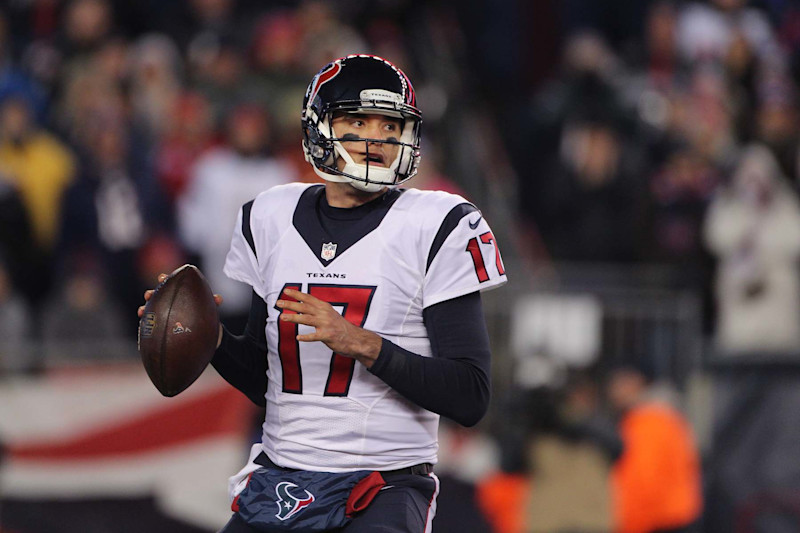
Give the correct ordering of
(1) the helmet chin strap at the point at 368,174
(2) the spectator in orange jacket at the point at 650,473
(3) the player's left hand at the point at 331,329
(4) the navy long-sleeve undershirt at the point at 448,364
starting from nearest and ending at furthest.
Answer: (3) the player's left hand at the point at 331,329
(4) the navy long-sleeve undershirt at the point at 448,364
(1) the helmet chin strap at the point at 368,174
(2) the spectator in orange jacket at the point at 650,473

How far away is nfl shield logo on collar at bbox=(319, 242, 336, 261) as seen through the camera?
4.02 m

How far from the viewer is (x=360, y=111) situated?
412 centimetres

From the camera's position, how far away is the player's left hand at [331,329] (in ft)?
12.1

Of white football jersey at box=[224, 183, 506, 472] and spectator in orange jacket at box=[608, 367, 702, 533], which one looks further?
spectator in orange jacket at box=[608, 367, 702, 533]

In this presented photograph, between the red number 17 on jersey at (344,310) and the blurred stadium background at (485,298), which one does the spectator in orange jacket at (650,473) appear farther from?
the red number 17 on jersey at (344,310)

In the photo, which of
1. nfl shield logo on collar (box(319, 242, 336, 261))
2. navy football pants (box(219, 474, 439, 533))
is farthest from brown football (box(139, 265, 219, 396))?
navy football pants (box(219, 474, 439, 533))

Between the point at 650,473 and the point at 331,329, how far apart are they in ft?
17.1

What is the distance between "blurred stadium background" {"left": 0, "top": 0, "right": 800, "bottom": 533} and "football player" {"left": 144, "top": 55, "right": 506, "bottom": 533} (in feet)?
13.2

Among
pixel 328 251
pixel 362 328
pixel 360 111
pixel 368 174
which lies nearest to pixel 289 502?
pixel 362 328

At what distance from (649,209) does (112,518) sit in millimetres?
4464

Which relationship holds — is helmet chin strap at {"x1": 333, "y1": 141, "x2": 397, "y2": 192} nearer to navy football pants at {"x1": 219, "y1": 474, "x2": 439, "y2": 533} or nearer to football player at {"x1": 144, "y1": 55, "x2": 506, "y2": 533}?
football player at {"x1": 144, "y1": 55, "x2": 506, "y2": 533}

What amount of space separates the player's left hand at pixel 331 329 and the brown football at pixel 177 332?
31 cm

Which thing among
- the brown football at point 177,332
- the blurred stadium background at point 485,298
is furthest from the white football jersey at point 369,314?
the blurred stadium background at point 485,298

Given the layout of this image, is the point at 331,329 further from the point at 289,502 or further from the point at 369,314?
the point at 289,502
